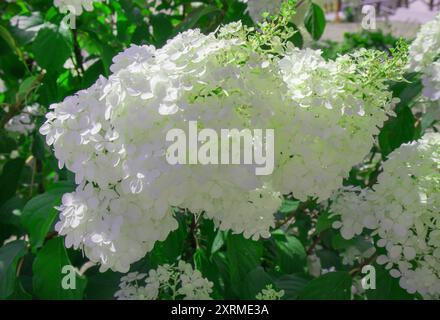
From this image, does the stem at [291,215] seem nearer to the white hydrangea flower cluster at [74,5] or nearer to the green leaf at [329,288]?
the green leaf at [329,288]

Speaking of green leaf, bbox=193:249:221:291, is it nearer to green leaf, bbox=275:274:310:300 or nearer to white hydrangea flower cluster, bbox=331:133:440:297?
green leaf, bbox=275:274:310:300

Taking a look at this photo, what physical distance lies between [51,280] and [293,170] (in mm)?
538

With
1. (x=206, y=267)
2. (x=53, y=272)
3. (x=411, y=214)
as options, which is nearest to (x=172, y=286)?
(x=206, y=267)

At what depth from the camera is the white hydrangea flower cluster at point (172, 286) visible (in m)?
1.14

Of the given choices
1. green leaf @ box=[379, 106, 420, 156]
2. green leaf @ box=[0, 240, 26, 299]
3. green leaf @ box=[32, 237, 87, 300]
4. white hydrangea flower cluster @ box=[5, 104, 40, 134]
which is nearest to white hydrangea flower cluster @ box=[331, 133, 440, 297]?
green leaf @ box=[379, 106, 420, 156]

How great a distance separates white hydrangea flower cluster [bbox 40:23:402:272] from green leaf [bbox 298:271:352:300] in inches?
12.6

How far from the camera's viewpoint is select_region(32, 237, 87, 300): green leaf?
3.50 feet

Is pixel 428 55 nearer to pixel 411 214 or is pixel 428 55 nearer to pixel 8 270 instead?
pixel 411 214

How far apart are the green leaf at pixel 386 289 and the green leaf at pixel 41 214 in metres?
0.62

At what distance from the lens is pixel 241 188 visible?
2.53 feet

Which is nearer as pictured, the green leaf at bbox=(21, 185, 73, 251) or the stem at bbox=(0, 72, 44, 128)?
the green leaf at bbox=(21, 185, 73, 251)

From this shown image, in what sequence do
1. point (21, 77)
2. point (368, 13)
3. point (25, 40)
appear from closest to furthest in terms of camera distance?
point (368, 13), point (25, 40), point (21, 77)

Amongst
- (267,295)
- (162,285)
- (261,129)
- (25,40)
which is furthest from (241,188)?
(25,40)
